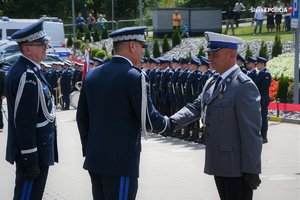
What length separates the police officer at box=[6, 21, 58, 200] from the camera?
6.34 metres

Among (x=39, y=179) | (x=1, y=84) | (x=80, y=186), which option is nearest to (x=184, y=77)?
(x=1, y=84)

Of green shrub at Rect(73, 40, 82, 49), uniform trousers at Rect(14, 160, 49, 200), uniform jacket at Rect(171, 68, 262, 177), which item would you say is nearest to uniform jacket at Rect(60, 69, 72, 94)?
green shrub at Rect(73, 40, 82, 49)

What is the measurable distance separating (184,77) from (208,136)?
1020 cm

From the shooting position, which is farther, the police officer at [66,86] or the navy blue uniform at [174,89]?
the police officer at [66,86]

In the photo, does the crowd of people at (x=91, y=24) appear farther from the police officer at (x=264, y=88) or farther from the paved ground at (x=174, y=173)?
the police officer at (x=264, y=88)

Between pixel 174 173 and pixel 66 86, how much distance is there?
16.6m

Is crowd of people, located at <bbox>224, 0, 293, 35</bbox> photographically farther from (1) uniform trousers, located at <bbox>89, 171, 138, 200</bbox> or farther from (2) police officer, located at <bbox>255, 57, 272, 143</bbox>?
(1) uniform trousers, located at <bbox>89, 171, 138, 200</bbox>

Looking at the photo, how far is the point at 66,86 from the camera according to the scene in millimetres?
27703

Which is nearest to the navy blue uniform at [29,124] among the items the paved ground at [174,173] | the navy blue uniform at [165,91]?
the paved ground at [174,173]

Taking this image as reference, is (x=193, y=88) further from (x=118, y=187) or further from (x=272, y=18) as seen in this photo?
(x=272, y=18)

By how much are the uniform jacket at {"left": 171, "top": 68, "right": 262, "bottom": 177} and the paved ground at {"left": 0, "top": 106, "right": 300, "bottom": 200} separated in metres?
3.45

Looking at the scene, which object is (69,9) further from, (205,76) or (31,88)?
(31,88)

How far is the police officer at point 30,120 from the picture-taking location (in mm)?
6340

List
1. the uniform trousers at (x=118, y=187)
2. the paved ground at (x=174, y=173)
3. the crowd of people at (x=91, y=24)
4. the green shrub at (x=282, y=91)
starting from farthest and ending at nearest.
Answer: the crowd of people at (x=91, y=24), the green shrub at (x=282, y=91), the paved ground at (x=174, y=173), the uniform trousers at (x=118, y=187)
